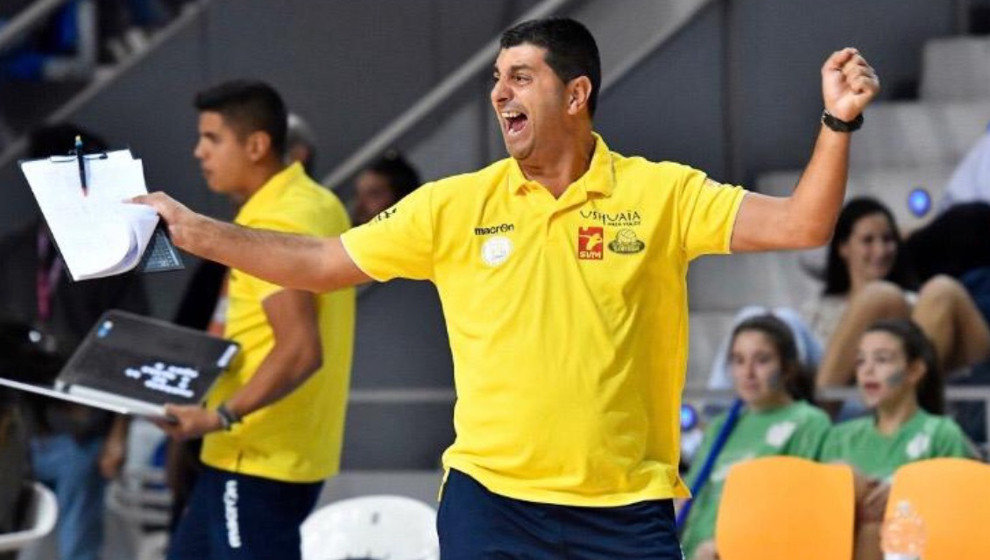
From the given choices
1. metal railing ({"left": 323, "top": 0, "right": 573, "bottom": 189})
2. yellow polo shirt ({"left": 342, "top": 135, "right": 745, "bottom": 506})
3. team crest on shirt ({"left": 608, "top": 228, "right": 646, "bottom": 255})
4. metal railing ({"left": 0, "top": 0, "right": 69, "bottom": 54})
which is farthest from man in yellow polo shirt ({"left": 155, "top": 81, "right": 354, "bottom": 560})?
metal railing ({"left": 0, "top": 0, "right": 69, "bottom": 54})

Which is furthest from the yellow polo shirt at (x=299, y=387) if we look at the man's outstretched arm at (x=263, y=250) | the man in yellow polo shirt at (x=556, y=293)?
the man in yellow polo shirt at (x=556, y=293)

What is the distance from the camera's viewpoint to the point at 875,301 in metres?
8.01

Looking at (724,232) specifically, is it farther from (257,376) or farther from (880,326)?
(880,326)

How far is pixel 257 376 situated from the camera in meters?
5.89

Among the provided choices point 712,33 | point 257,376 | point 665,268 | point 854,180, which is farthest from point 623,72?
point 665,268

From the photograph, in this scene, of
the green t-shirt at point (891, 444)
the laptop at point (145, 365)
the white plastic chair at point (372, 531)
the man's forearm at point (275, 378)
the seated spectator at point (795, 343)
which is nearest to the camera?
the man's forearm at point (275, 378)

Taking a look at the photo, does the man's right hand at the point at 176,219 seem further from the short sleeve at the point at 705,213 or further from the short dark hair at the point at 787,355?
the short dark hair at the point at 787,355

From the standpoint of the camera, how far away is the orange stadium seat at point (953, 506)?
5.99 m

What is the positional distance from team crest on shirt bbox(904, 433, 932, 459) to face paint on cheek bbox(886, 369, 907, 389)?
223 millimetres

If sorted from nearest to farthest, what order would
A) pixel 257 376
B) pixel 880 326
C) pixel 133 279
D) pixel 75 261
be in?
pixel 75 261, pixel 257 376, pixel 880 326, pixel 133 279

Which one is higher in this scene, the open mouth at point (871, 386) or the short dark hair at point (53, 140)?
the short dark hair at point (53, 140)

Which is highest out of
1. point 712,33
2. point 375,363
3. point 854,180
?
point 712,33

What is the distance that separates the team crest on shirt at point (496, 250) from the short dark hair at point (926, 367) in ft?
10.0

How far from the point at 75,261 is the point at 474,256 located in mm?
827
